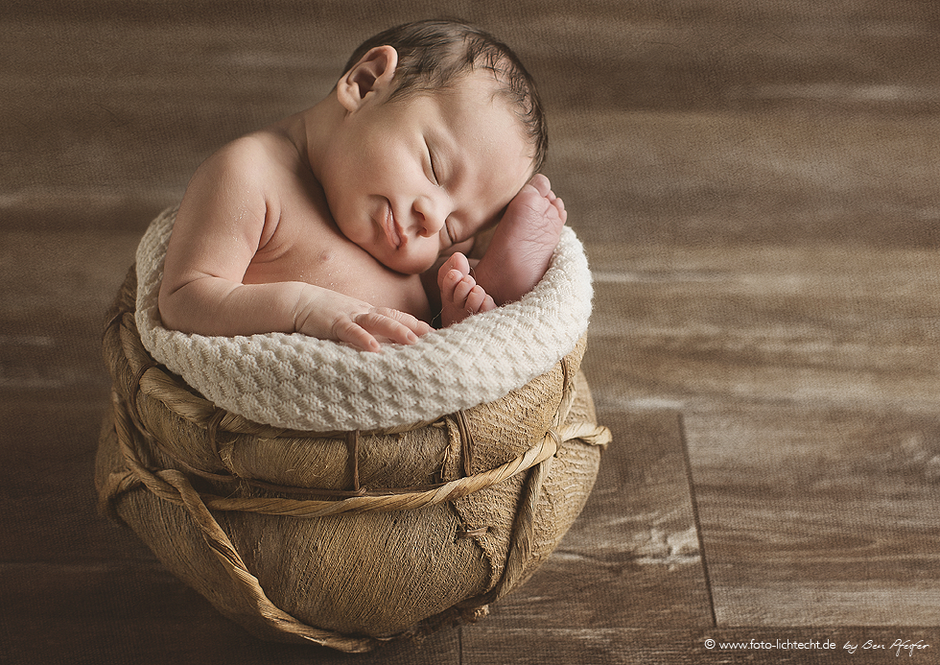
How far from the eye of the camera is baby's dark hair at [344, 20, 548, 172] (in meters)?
0.84

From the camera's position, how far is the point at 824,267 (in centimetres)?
148

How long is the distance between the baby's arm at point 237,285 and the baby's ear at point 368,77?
0.35 ft

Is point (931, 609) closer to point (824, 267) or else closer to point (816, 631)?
point (816, 631)

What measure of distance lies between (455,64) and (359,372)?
37cm

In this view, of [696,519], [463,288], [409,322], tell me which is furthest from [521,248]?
[696,519]

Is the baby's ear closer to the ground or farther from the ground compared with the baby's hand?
farther from the ground

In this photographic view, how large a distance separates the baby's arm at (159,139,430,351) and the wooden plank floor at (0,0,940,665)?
→ 0.43 m

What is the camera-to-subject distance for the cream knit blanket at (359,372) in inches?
25.8

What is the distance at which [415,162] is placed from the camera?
0.82 metres

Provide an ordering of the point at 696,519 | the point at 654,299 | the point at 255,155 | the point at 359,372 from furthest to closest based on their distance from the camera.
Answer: the point at 654,299 → the point at 696,519 → the point at 255,155 → the point at 359,372

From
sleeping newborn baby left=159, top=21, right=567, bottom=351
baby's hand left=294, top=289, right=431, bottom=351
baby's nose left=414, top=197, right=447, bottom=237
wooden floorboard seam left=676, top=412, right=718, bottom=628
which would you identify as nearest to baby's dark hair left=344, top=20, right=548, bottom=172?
sleeping newborn baby left=159, top=21, right=567, bottom=351

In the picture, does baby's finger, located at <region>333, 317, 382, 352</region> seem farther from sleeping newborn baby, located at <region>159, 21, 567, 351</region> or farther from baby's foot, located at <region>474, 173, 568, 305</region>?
baby's foot, located at <region>474, 173, 568, 305</region>

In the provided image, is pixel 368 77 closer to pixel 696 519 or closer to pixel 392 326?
pixel 392 326

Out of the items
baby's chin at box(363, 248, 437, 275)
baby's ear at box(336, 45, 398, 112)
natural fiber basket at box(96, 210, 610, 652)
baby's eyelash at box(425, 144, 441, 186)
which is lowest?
natural fiber basket at box(96, 210, 610, 652)
